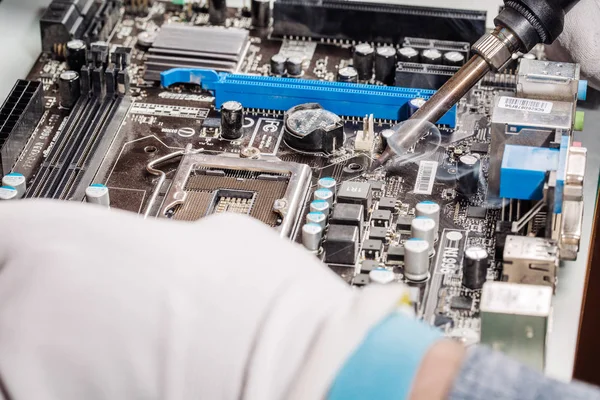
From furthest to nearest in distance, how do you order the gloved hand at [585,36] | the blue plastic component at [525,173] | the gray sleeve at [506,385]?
the gloved hand at [585,36]
the blue plastic component at [525,173]
the gray sleeve at [506,385]

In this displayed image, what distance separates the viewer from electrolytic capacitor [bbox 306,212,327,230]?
3492mm

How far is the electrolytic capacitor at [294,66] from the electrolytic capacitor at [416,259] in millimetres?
1275

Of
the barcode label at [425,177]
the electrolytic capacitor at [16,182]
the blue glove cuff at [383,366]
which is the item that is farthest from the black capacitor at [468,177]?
the blue glove cuff at [383,366]

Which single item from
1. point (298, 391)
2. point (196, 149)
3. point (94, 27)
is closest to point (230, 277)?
point (298, 391)

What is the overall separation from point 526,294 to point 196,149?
1.44 m

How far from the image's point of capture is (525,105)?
3.63m

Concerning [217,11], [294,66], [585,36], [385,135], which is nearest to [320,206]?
[385,135]

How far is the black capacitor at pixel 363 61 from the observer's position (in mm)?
4406

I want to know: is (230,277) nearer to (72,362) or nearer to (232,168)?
(72,362)

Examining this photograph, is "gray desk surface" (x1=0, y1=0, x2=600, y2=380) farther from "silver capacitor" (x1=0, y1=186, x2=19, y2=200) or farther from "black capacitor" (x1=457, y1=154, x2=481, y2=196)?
"silver capacitor" (x1=0, y1=186, x2=19, y2=200)

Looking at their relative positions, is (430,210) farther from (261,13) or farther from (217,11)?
(217,11)

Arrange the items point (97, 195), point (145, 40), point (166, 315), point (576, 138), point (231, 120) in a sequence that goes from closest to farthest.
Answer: point (166, 315) < point (97, 195) < point (231, 120) < point (576, 138) < point (145, 40)

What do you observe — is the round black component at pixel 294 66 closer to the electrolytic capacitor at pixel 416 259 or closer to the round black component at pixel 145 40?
the round black component at pixel 145 40

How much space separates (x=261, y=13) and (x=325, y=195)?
4.75 ft
